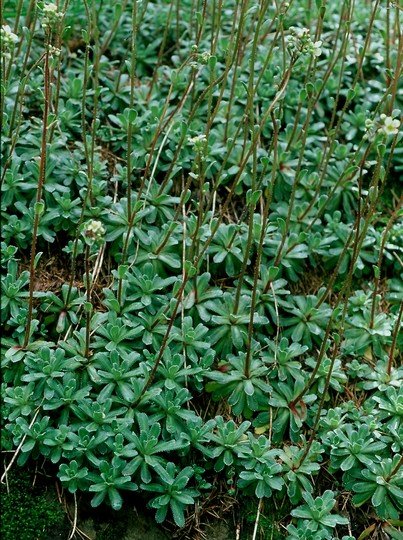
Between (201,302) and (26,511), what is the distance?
136cm

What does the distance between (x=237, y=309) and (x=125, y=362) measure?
68 cm

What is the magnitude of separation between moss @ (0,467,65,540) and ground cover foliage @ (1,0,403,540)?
108mm

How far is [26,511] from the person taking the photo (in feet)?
10.4

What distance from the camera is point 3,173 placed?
375cm

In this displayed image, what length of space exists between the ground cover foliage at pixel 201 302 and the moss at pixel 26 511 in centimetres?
11

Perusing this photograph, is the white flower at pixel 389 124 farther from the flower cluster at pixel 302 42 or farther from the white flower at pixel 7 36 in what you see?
the white flower at pixel 7 36

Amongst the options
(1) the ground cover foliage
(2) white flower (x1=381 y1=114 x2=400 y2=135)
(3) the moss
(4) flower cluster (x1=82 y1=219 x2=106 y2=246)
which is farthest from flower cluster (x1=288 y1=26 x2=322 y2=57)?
(3) the moss

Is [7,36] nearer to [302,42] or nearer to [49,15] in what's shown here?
[49,15]

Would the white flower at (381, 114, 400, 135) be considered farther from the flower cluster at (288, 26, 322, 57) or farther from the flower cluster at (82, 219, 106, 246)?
the flower cluster at (82, 219, 106, 246)

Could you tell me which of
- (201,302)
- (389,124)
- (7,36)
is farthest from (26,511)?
(389,124)

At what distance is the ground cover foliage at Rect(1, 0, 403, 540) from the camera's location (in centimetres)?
321

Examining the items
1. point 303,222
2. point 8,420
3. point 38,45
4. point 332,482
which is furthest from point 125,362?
point 38,45

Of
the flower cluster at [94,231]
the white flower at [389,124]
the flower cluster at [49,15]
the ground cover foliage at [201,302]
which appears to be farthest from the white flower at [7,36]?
the white flower at [389,124]

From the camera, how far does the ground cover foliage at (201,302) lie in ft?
10.5
